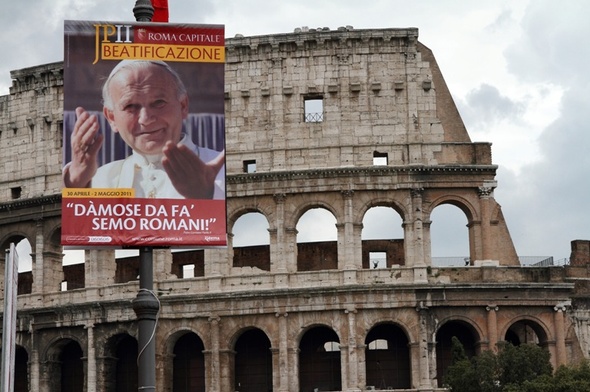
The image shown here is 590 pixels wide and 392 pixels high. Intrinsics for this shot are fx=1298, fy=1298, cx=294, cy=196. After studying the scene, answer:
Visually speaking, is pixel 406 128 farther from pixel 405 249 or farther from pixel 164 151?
pixel 164 151

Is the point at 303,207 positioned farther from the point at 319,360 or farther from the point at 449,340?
the point at 449,340

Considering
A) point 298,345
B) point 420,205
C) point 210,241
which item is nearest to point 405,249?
point 420,205

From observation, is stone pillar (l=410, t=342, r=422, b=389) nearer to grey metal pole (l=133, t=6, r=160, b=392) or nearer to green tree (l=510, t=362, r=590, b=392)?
green tree (l=510, t=362, r=590, b=392)

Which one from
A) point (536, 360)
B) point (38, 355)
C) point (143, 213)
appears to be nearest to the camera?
point (143, 213)

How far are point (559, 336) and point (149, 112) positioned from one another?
965 inches

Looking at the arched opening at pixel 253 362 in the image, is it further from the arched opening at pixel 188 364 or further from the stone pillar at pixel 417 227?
the stone pillar at pixel 417 227

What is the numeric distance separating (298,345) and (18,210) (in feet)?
41.4

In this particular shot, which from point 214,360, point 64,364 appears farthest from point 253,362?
point 64,364

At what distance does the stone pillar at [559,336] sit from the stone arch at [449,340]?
9.02ft

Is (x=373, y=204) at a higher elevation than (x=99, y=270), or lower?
higher

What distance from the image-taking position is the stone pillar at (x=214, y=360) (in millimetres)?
45028

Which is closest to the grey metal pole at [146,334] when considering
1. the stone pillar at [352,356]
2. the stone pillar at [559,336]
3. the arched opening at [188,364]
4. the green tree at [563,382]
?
the green tree at [563,382]

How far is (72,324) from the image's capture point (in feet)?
155

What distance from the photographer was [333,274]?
44.9 meters
